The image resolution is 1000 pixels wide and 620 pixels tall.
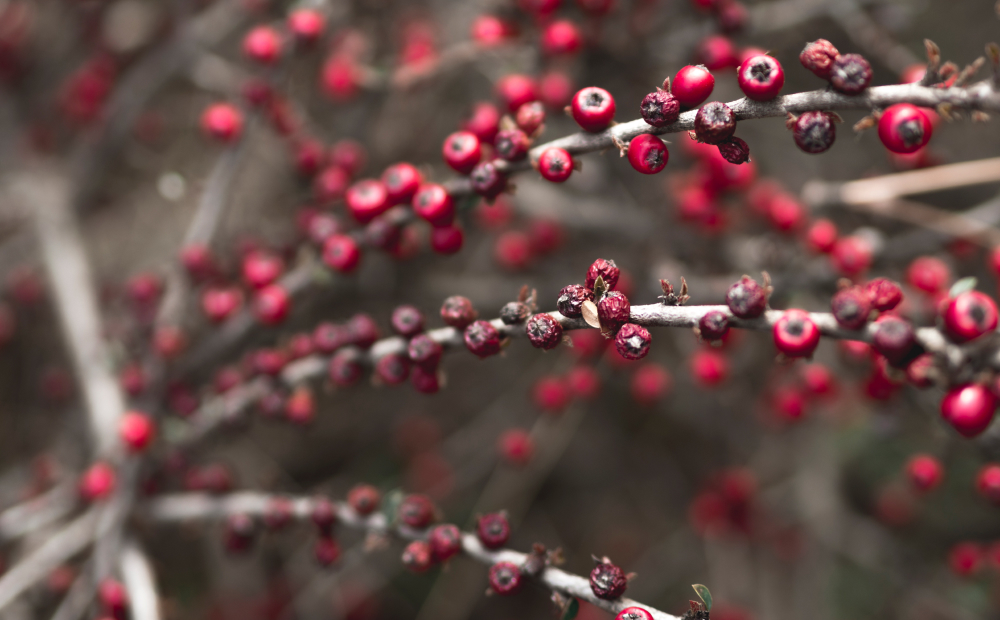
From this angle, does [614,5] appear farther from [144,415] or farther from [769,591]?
[769,591]

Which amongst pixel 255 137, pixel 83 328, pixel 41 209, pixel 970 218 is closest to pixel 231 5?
pixel 255 137

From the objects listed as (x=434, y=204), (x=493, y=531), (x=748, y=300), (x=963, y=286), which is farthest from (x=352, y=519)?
(x=963, y=286)

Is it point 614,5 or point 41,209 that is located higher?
point 41,209

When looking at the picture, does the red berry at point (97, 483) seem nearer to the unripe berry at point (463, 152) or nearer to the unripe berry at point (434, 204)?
the unripe berry at point (434, 204)

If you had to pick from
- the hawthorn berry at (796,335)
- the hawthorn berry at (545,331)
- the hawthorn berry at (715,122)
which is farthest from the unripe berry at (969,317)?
the hawthorn berry at (545,331)

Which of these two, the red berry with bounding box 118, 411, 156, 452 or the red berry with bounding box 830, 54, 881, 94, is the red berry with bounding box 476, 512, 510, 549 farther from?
the red berry with bounding box 118, 411, 156, 452

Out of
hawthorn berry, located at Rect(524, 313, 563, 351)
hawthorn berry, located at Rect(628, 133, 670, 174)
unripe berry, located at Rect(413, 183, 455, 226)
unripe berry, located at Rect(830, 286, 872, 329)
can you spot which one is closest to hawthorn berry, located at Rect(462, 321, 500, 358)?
hawthorn berry, located at Rect(524, 313, 563, 351)

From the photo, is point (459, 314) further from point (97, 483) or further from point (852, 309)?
point (97, 483)
